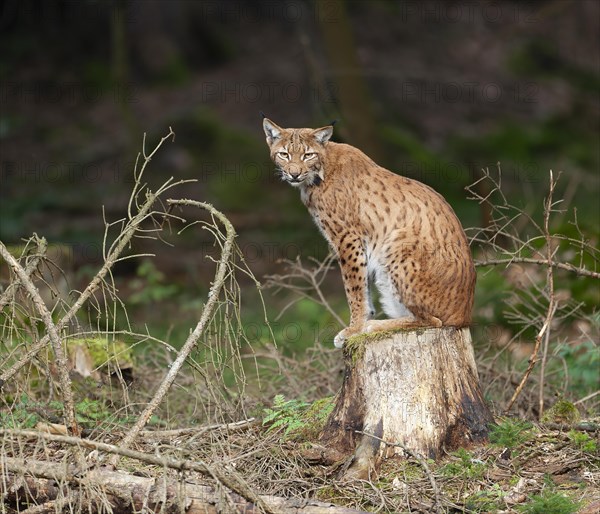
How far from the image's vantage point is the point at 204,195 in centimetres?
1565

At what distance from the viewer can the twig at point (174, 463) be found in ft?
14.8

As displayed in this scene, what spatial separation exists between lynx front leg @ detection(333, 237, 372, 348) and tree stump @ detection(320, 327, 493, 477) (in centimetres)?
76

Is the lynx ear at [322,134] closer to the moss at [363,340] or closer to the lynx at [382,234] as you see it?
the lynx at [382,234]

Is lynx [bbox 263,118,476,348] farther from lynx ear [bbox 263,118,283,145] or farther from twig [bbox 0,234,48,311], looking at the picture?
twig [bbox 0,234,48,311]

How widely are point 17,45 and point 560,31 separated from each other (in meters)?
12.4

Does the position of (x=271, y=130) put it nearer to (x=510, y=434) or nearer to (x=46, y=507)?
(x=510, y=434)

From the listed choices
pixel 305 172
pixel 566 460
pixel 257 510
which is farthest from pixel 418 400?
pixel 305 172

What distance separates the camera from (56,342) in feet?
17.0

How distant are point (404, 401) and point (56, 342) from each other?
2212mm

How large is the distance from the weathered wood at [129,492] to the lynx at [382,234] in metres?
1.71

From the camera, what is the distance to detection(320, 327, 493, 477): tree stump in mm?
5738

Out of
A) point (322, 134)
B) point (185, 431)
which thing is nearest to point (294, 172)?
point (322, 134)

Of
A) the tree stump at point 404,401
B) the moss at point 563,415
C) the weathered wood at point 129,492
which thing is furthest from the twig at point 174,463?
the moss at point 563,415

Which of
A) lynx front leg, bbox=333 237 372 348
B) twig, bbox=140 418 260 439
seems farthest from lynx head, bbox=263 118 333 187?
twig, bbox=140 418 260 439
